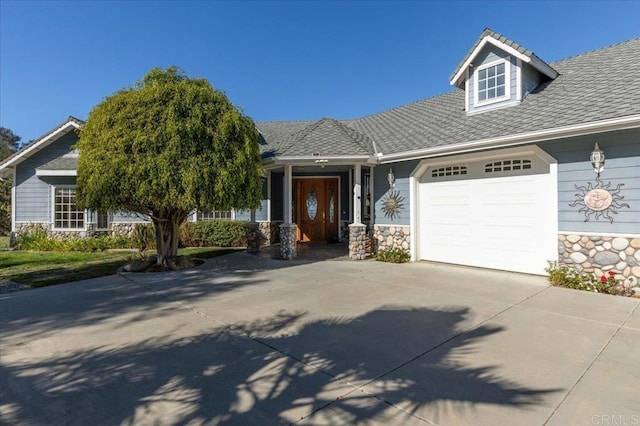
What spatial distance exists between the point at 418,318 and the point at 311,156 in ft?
20.9

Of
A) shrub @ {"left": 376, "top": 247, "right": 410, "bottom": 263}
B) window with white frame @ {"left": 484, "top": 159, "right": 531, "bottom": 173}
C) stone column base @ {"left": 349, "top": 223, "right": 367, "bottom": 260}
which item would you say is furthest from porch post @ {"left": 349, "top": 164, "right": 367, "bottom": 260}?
window with white frame @ {"left": 484, "top": 159, "right": 531, "bottom": 173}

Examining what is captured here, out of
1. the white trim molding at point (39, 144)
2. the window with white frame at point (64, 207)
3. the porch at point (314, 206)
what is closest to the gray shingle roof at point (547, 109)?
the porch at point (314, 206)

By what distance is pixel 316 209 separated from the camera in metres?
14.6

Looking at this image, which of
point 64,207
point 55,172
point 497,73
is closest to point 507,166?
point 497,73

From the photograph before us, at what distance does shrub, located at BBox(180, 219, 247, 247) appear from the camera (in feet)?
45.0

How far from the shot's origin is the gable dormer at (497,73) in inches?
340

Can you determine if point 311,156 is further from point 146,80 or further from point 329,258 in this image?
point 146,80

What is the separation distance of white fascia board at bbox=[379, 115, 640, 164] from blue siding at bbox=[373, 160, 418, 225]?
0.46 metres

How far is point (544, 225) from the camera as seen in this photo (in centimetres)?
741

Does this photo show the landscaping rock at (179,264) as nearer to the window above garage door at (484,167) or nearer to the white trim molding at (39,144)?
the window above garage door at (484,167)

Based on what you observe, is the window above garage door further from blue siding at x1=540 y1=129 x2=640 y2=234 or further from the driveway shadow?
the driveway shadow

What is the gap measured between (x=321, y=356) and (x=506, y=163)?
280 inches

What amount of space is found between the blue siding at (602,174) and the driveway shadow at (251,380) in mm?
4228

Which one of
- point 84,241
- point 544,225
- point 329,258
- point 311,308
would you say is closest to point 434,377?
point 311,308
